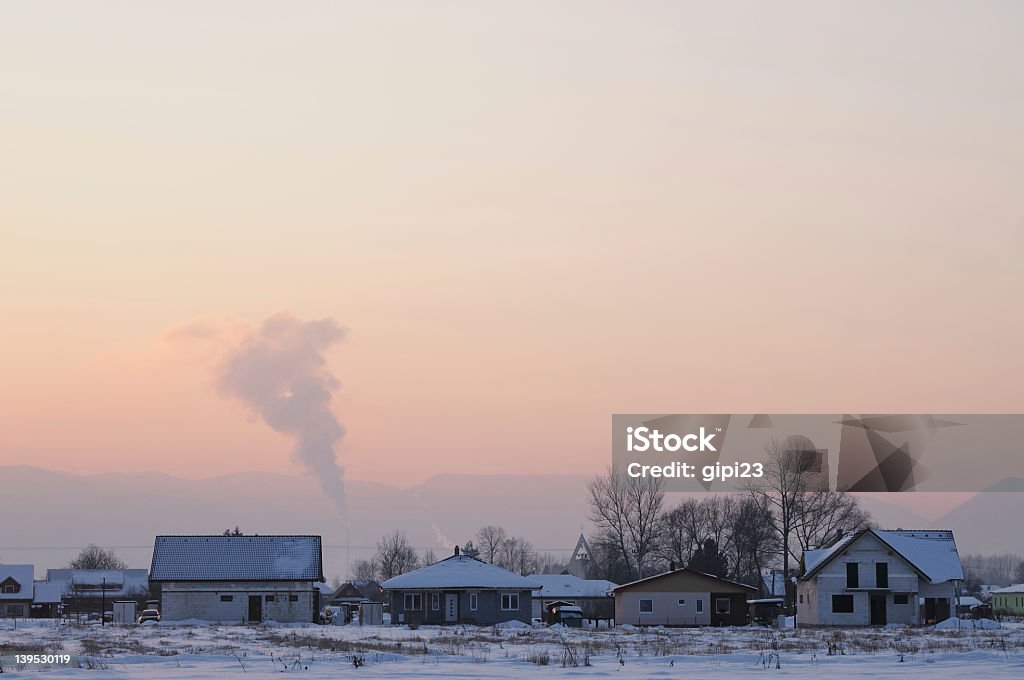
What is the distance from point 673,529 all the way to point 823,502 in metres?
18.1

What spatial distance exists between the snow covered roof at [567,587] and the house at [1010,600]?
149ft

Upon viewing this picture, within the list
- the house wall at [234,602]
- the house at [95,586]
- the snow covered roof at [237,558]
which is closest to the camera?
the house wall at [234,602]

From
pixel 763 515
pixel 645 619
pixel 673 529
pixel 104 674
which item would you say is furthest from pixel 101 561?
pixel 104 674

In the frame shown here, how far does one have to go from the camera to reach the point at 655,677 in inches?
1077

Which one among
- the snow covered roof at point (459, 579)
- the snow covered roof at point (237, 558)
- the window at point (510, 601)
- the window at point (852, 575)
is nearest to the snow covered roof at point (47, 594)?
the snow covered roof at point (237, 558)

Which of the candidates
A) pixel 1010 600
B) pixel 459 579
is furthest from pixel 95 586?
pixel 1010 600

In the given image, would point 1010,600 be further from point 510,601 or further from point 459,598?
point 459,598

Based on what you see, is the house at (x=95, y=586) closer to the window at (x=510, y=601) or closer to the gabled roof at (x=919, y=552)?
the window at (x=510, y=601)

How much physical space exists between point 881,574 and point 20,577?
84.4m

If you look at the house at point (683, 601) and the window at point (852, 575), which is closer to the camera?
the house at point (683, 601)

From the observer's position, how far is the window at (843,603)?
243 ft

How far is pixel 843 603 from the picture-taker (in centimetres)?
7438

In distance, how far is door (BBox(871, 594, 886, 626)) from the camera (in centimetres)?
7381

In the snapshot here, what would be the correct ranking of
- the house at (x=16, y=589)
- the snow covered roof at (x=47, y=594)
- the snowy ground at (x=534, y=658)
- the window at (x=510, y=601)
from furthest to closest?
the snow covered roof at (x=47, y=594) → the house at (x=16, y=589) → the window at (x=510, y=601) → the snowy ground at (x=534, y=658)
